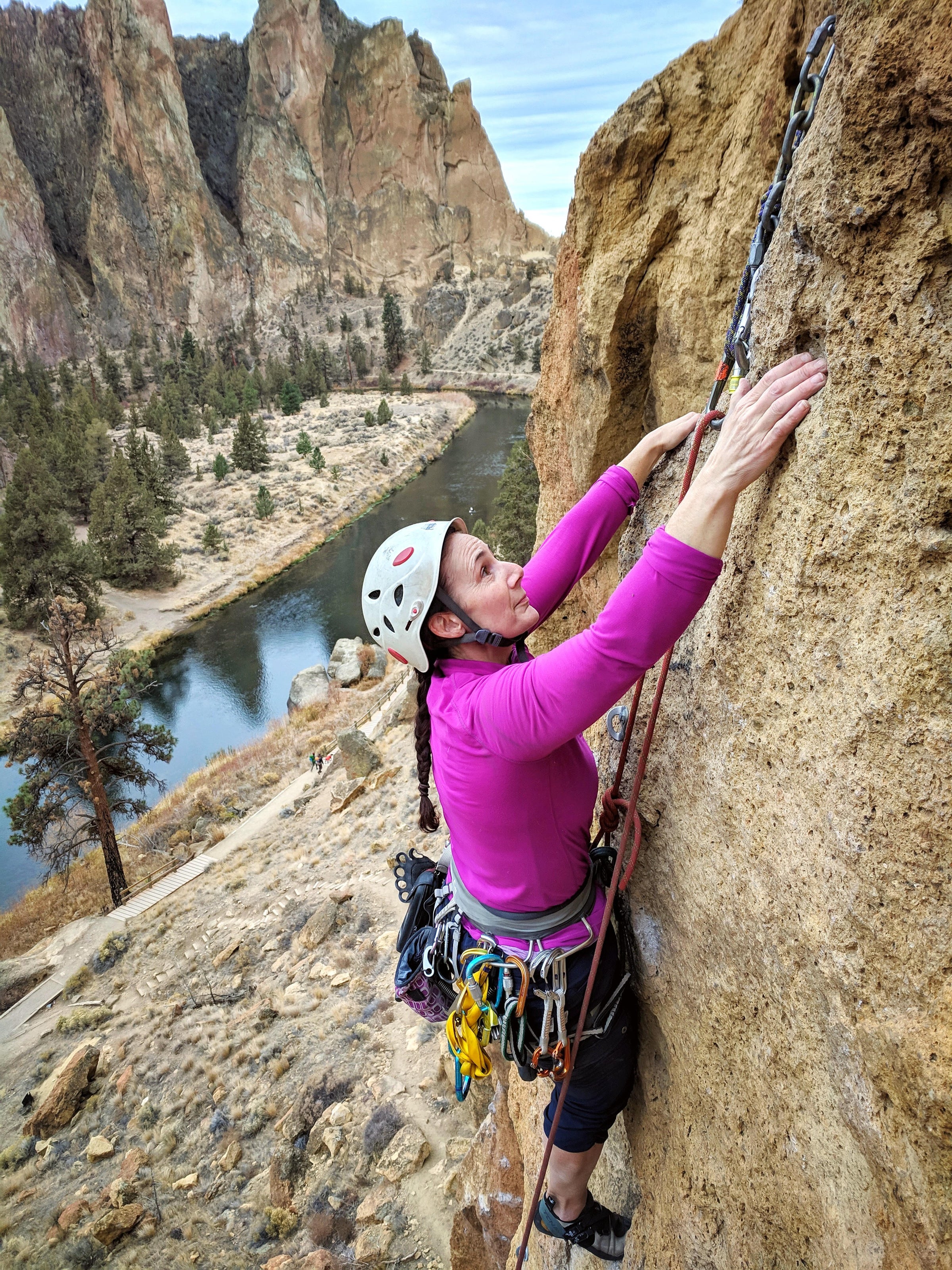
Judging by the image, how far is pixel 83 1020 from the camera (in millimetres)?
9391

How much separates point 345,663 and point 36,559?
41.1 feet

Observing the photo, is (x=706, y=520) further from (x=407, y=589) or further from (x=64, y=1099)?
(x=64, y=1099)

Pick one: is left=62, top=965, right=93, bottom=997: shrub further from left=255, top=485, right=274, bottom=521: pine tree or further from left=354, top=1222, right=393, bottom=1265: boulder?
left=255, top=485, right=274, bottom=521: pine tree

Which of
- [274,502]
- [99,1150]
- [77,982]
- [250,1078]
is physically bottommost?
[274,502]

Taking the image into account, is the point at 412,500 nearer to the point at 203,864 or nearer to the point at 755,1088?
the point at 203,864

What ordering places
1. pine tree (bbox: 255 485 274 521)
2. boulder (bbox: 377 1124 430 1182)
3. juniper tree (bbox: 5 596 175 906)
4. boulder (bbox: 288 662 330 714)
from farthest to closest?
pine tree (bbox: 255 485 274 521) → boulder (bbox: 288 662 330 714) → juniper tree (bbox: 5 596 175 906) → boulder (bbox: 377 1124 430 1182)

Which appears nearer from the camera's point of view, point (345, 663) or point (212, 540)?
point (345, 663)

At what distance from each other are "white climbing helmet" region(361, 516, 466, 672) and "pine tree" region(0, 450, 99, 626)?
87.0 ft

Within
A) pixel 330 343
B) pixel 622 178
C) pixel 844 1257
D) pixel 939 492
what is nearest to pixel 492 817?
pixel 844 1257

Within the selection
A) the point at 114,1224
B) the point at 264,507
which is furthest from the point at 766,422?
the point at 264,507

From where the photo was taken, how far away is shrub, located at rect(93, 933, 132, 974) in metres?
11.0

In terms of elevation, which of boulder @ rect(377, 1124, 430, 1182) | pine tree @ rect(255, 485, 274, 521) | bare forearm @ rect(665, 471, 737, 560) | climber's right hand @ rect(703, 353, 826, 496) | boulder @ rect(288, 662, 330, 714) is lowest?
boulder @ rect(288, 662, 330, 714)

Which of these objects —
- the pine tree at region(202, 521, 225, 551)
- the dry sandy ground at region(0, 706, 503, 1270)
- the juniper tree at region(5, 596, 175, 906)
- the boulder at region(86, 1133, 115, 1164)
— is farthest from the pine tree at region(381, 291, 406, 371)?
the boulder at region(86, 1133, 115, 1164)

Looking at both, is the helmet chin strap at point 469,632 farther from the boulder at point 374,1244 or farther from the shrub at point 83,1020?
the shrub at point 83,1020
